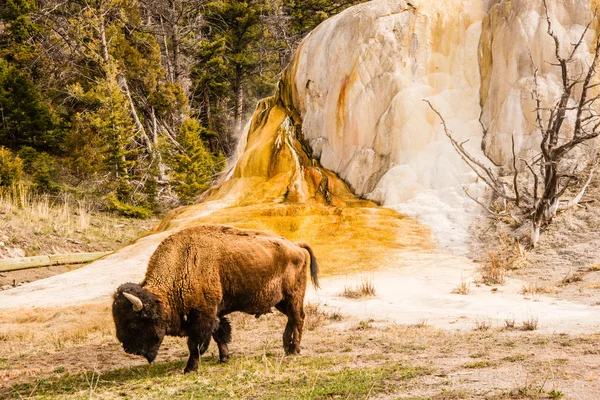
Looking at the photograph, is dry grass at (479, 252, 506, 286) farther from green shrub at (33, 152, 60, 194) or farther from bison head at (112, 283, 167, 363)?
green shrub at (33, 152, 60, 194)

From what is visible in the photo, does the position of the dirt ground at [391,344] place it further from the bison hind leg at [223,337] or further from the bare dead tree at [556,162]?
the bare dead tree at [556,162]

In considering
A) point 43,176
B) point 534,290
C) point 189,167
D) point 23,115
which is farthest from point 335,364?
point 23,115

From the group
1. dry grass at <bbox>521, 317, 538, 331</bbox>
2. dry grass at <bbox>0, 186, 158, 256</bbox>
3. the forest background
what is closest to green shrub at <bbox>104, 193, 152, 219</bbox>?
the forest background

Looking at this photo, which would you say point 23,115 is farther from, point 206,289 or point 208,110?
point 206,289

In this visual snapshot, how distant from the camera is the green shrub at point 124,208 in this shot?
23.1m

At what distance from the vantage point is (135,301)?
213 inches

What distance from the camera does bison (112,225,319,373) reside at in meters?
5.61

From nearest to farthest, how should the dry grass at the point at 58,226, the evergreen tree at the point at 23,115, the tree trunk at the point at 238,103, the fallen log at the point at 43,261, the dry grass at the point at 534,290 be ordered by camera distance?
the dry grass at the point at 534,290
the fallen log at the point at 43,261
the dry grass at the point at 58,226
the evergreen tree at the point at 23,115
the tree trunk at the point at 238,103

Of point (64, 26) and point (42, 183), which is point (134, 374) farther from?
point (64, 26)

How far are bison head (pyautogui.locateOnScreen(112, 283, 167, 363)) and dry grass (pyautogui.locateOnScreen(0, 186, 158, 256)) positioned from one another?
42.5 feet

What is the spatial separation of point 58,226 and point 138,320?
15140 mm

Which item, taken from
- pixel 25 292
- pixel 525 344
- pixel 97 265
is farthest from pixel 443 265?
pixel 25 292

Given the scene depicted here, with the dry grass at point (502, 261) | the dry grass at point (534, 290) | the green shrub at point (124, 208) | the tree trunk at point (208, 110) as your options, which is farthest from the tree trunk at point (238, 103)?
the dry grass at point (534, 290)

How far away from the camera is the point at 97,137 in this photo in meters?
25.1
